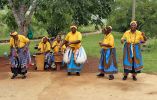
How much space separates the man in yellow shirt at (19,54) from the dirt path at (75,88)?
1.05 ft

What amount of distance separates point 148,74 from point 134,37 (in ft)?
6.43

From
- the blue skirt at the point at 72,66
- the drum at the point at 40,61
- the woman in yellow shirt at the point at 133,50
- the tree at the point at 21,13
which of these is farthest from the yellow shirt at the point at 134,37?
the tree at the point at 21,13

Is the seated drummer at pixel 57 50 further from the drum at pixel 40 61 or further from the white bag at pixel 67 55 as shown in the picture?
the white bag at pixel 67 55

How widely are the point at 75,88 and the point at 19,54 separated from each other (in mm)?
2386

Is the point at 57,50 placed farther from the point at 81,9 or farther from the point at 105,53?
the point at 105,53

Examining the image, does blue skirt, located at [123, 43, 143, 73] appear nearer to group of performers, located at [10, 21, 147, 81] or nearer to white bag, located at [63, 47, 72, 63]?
group of performers, located at [10, 21, 147, 81]

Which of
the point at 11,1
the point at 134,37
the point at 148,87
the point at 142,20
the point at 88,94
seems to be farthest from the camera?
the point at 142,20

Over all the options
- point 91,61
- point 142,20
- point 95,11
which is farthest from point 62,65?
point 142,20

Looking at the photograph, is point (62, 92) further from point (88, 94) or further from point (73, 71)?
point (73, 71)

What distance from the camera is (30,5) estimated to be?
16.2m

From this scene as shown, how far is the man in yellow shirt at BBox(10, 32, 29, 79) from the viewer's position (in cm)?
1240

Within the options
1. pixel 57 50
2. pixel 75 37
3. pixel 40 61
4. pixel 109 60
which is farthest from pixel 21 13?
pixel 109 60

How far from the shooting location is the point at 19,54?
12.5m

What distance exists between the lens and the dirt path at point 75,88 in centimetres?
1012
